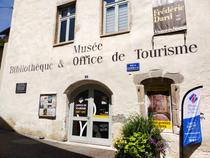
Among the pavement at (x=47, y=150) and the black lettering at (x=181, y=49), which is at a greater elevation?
the black lettering at (x=181, y=49)

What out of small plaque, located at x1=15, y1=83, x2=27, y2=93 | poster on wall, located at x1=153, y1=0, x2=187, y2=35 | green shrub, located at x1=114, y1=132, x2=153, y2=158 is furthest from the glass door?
poster on wall, located at x1=153, y1=0, x2=187, y2=35

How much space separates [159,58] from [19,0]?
7.50m

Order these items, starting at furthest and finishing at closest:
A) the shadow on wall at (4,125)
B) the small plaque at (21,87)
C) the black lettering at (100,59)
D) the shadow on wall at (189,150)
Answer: the shadow on wall at (4,125) < the small plaque at (21,87) < the black lettering at (100,59) < the shadow on wall at (189,150)

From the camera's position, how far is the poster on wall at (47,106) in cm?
696

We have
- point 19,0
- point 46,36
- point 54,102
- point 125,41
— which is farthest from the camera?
point 19,0

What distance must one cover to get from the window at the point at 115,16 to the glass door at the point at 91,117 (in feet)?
7.25

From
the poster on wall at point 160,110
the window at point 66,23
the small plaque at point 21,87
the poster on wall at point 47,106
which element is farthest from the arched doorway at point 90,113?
the small plaque at point 21,87

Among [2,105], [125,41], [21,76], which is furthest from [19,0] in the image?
[125,41]

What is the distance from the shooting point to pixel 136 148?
4461 mm

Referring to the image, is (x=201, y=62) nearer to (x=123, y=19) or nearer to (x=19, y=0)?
(x=123, y=19)

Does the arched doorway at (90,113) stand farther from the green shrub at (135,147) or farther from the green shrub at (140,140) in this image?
the green shrub at (135,147)

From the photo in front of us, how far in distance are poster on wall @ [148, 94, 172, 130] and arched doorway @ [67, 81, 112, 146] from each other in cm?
141

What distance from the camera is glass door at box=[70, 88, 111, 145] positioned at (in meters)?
6.28

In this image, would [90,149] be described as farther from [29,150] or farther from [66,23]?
[66,23]
